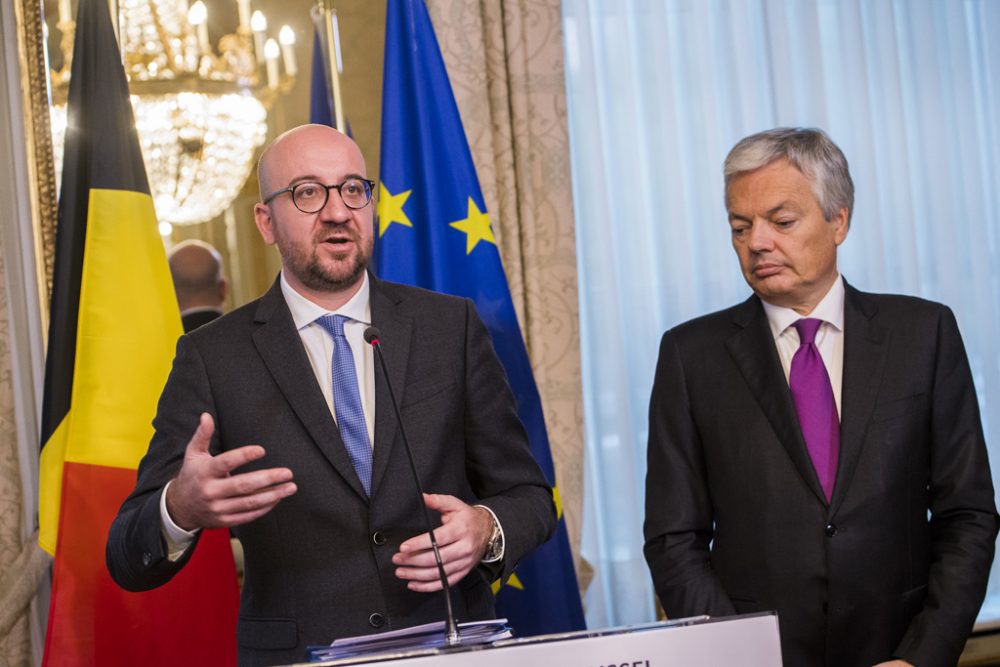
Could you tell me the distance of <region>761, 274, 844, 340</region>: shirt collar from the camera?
2066 mm

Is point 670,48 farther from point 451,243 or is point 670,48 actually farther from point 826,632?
point 826,632

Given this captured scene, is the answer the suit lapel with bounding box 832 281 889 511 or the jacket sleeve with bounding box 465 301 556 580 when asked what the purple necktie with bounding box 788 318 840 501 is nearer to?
the suit lapel with bounding box 832 281 889 511

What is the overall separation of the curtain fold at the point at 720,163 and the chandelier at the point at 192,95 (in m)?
1.07

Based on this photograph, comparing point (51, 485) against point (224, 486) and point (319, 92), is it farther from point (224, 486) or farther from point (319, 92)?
point (224, 486)

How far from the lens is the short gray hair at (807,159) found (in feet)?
6.69

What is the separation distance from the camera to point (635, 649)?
1258 millimetres

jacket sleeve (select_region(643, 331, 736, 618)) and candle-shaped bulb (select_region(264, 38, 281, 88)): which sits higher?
candle-shaped bulb (select_region(264, 38, 281, 88))

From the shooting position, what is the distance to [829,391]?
6.62ft

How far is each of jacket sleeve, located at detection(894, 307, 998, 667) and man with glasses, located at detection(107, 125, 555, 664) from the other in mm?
711

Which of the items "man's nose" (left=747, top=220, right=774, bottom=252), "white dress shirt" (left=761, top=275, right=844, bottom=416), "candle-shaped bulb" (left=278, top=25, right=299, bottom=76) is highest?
"candle-shaped bulb" (left=278, top=25, right=299, bottom=76)

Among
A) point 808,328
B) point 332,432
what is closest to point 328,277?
point 332,432

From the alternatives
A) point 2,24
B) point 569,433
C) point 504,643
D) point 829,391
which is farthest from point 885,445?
point 2,24

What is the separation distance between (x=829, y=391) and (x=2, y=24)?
9.31 ft

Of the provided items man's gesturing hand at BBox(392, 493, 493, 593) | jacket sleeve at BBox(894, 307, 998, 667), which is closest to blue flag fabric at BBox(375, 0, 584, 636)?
jacket sleeve at BBox(894, 307, 998, 667)
